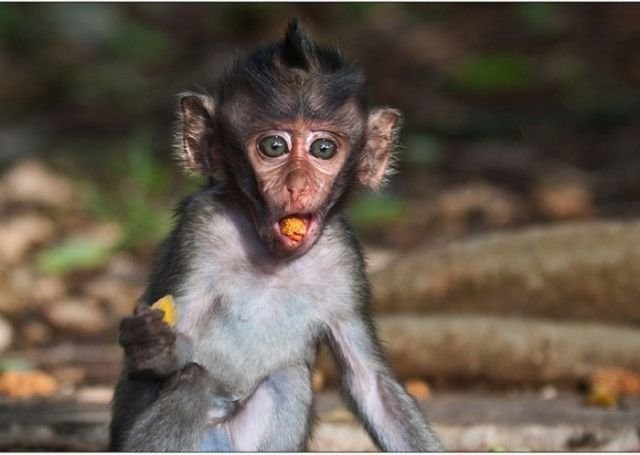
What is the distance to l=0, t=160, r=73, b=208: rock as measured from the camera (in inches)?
394

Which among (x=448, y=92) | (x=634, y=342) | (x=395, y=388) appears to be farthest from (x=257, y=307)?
(x=448, y=92)

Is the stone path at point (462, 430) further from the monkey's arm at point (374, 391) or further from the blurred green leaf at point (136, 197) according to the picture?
the blurred green leaf at point (136, 197)

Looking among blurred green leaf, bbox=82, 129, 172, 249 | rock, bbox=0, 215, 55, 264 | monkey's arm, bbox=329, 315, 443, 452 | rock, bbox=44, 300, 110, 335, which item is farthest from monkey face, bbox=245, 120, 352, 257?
rock, bbox=0, 215, 55, 264

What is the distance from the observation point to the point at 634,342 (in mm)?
7246

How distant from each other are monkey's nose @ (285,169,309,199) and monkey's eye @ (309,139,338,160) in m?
0.14

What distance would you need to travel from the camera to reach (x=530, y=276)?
7648mm

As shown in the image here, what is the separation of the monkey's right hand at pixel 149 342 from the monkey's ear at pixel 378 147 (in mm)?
897

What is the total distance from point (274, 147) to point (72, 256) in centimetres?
444

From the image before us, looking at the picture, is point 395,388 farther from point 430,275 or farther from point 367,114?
point 430,275

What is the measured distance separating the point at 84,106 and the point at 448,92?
9.43 ft

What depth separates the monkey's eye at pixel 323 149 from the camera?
489 cm

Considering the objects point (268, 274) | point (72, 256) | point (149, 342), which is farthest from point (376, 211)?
point (149, 342)

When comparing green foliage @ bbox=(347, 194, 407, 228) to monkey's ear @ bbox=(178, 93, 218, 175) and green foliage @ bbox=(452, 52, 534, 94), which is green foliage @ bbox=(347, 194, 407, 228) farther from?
monkey's ear @ bbox=(178, 93, 218, 175)

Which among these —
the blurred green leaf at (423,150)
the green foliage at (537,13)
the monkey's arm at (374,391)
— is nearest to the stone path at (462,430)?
the monkey's arm at (374,391)
